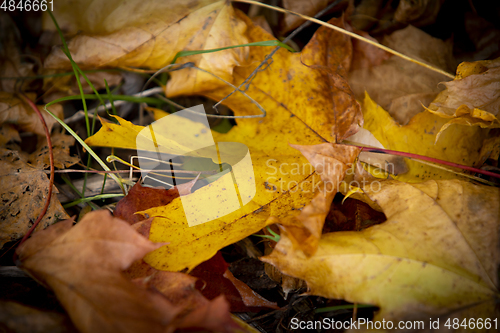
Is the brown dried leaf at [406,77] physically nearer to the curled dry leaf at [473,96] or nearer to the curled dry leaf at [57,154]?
the curled dry leaf at [473,96]

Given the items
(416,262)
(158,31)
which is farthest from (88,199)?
(416,262)

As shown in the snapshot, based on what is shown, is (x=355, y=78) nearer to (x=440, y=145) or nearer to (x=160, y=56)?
(x=440, y=145)

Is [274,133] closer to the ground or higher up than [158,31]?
closer to the ground

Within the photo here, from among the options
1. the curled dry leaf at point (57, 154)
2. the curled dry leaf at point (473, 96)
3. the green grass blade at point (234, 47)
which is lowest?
the curled dry leaf at point (57, 154)

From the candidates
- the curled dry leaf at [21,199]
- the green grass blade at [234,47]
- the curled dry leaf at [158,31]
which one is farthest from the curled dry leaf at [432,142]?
the curled dry leaf at [21,199]

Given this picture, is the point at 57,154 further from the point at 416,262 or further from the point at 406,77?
the point at 406,77

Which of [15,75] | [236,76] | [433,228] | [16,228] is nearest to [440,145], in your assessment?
[433,228]

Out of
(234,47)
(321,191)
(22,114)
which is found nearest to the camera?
(321,191)
